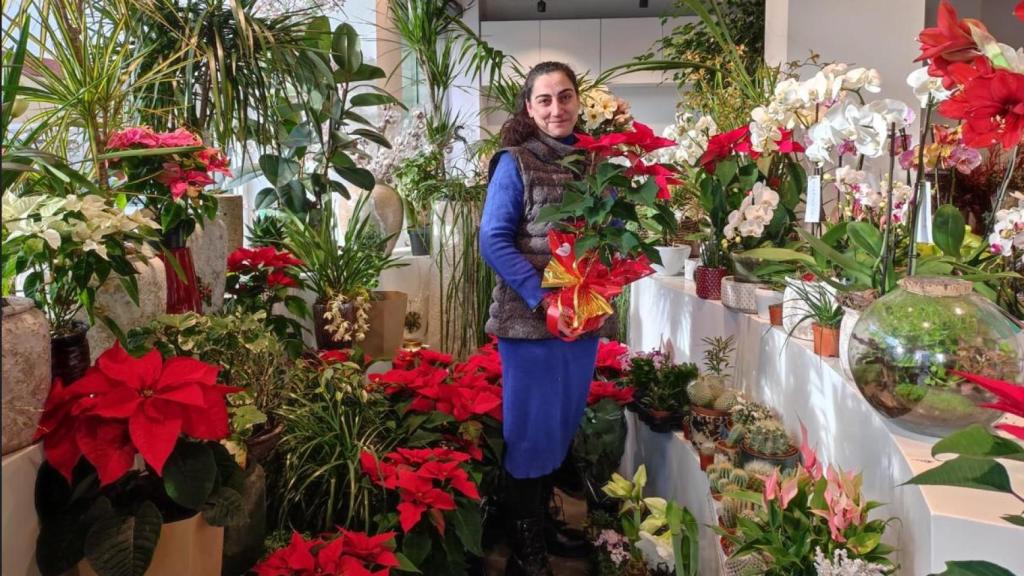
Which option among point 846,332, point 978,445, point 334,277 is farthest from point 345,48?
point 978,445

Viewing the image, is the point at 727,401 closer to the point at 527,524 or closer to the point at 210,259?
the point at 527,524

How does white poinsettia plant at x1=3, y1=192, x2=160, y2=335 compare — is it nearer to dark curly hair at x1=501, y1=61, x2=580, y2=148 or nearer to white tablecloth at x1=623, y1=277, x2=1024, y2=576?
dark curly hair at x1=501, y1=61, x2=580, y2=148

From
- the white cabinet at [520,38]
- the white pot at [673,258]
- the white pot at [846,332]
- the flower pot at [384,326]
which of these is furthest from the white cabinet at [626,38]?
the white pot at [846,332]

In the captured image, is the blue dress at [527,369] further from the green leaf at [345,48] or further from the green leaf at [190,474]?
the green leaf at [345,48]

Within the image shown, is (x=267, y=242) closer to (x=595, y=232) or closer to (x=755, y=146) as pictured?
(x=595, y=232)

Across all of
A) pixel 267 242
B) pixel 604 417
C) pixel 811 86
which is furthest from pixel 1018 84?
pixel 267 242

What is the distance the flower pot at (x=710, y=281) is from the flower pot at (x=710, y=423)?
1.56 feet

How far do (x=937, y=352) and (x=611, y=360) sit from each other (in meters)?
1.91

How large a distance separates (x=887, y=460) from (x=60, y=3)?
1.79 m

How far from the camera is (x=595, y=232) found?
6.23 ft

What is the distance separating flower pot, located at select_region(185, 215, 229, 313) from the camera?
1.97 metres

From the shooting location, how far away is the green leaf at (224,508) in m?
1.17

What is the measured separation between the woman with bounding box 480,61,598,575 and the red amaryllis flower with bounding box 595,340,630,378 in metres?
0.82

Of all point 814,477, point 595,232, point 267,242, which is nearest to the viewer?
point 814,477
